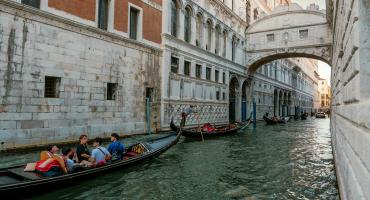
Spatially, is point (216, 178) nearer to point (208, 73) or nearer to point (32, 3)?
point (32, 3)

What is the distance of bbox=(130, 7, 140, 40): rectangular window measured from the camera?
44.4 ft

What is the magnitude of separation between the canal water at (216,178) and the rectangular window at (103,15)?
5.77 m

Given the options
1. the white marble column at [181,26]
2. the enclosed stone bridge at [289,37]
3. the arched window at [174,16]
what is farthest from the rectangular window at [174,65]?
the enclosed stone bridge at [289,37]

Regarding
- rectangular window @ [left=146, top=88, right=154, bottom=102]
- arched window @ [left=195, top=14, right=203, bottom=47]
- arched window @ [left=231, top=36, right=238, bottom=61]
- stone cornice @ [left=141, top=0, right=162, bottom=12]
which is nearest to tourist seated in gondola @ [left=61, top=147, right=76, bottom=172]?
rectangular window @ [left=146, top=88, right=154, bottom=102]

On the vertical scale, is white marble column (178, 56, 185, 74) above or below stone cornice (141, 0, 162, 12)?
below

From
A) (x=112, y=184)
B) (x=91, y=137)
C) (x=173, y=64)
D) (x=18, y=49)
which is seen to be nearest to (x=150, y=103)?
(x=173, y=64)

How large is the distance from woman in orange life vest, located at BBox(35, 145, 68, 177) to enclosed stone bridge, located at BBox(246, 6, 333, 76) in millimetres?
21170

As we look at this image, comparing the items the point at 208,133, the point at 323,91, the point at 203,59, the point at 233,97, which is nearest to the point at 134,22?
the point at 208,133

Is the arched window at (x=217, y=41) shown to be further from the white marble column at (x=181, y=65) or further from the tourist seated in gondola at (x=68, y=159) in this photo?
the tourist seated in gondola at (x=68, y=159)

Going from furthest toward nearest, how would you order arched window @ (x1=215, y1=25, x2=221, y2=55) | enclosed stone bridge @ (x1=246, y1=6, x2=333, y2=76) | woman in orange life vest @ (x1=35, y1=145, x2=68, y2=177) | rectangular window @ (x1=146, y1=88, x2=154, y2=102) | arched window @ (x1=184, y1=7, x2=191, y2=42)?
enclosed stone bridge @ (x1=246, y1=6, x2=333, y2=76) → arched window @ (x1=215, y1=25, x2=221, y2=55) → arched window @ (x1=184, y1=7, x2=191, y2=42) → rectangular window @ (x1=146, y1=88, x2=154, y2=102) → woman in orange life vest @ (x1=35, y1=145, x2=68, y2=177)

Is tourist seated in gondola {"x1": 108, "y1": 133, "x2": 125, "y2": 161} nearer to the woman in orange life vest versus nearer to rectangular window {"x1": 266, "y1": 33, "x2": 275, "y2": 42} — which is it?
the woman in orange life vest

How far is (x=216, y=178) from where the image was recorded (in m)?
6.64

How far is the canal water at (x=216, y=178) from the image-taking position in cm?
546

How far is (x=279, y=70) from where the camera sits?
1374 inches
